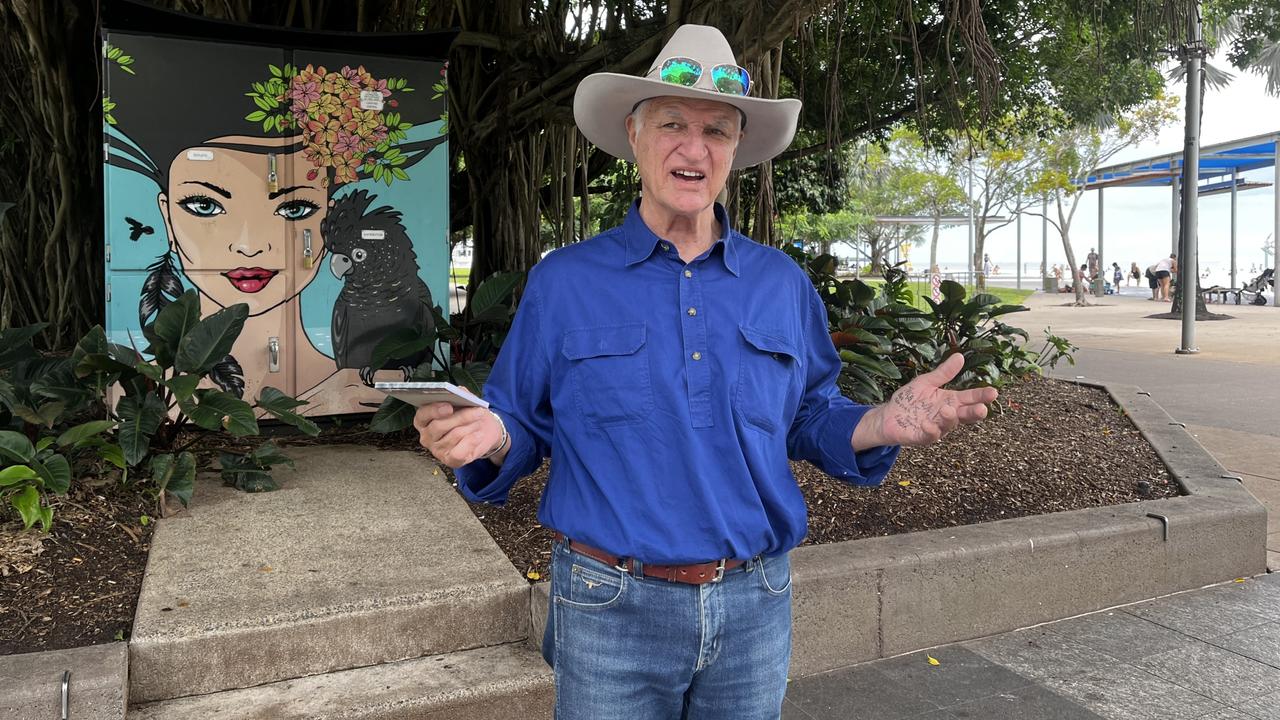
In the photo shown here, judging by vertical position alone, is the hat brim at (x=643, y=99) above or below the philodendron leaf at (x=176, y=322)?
above

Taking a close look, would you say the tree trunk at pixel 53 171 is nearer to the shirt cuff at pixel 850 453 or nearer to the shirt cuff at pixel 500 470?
the shirt cuff at pixel 500 470

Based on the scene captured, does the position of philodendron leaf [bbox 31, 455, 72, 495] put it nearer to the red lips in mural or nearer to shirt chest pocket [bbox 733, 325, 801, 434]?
the red lips in mural

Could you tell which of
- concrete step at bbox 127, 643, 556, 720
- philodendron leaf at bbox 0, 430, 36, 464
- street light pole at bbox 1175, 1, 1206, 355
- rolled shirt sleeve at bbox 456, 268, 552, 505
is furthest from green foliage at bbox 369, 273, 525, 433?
street light pole at bbox 1175, 1, 1206, 355

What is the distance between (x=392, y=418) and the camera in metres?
5.04

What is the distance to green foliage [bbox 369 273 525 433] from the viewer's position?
202 inches

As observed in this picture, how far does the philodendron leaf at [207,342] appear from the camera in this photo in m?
4.20

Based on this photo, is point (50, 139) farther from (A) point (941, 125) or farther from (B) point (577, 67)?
(A) point (941, 125)

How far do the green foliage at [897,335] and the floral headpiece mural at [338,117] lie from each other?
2758mm

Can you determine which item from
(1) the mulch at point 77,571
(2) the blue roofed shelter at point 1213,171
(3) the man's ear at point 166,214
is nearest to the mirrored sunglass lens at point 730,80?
(1) the mulch at point 77,571

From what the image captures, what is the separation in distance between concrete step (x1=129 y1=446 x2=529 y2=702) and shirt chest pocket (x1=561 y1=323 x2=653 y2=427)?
5.61 ft

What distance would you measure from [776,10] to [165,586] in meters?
3.53

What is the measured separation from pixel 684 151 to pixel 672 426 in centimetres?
52

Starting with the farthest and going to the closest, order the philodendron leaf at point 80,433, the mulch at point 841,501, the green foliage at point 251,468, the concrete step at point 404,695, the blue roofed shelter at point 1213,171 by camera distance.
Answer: the blue roofed shelter at point 1213,171 → the green foliage at point 251,468 → the philodendron leaf at point 80,433 → the mulch at point 841,501 → the concrete step at point 404,695

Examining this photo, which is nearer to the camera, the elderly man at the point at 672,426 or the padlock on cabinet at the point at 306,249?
the elderly man at the point at 672,426
